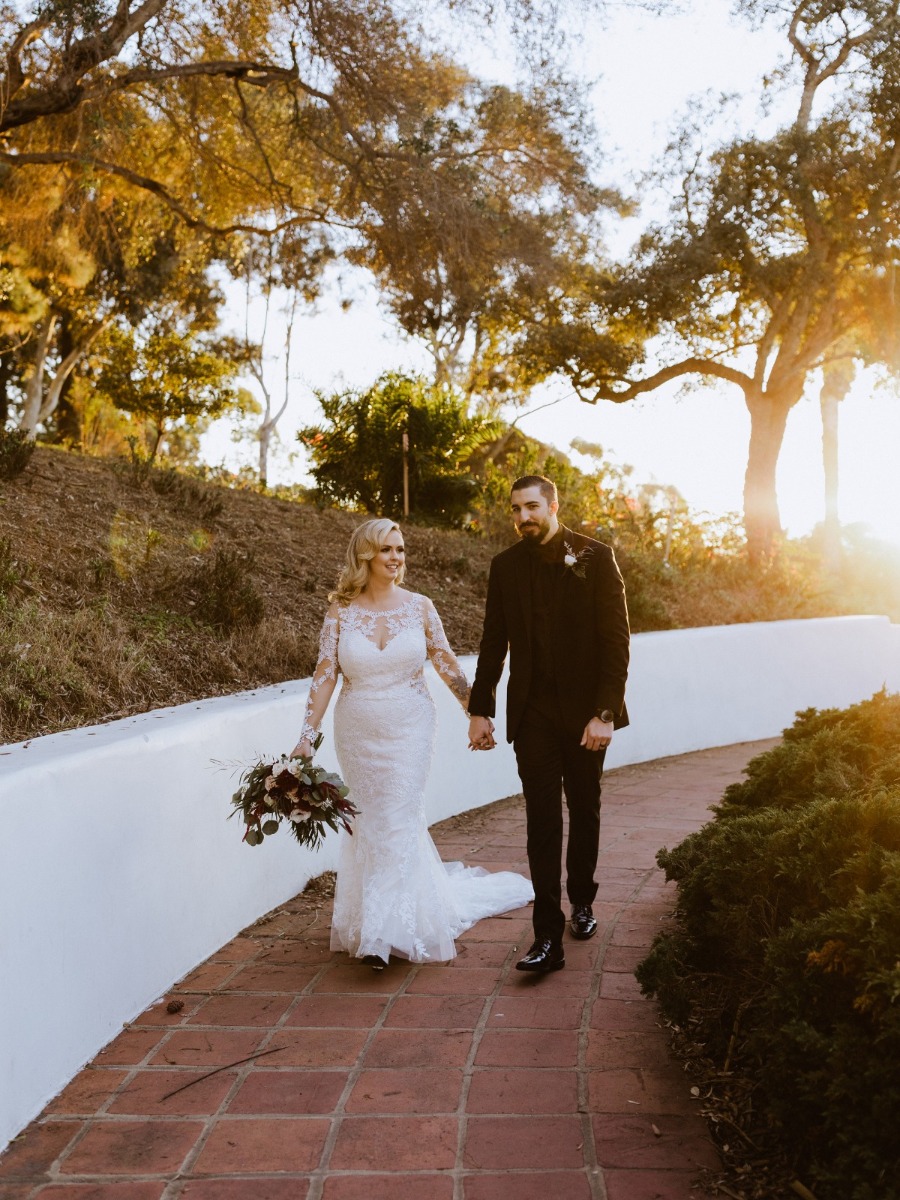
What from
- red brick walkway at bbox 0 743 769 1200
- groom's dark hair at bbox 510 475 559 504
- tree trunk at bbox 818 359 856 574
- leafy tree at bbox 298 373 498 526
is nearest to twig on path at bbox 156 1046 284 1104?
red brick walkway at bbox 0 743 769 1200

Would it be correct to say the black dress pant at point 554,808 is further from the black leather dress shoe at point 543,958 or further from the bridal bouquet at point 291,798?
the bridal bouquet at point 291,798

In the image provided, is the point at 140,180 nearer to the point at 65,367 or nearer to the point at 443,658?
the point at 443,658

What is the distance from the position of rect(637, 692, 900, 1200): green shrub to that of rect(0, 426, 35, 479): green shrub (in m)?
6.86

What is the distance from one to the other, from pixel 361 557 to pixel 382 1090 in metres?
2.37

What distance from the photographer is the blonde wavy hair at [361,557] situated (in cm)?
536

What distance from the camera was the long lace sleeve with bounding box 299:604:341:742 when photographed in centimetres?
531

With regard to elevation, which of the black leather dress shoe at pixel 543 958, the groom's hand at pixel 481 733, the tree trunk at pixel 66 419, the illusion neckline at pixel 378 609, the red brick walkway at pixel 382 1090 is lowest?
the red brick walkway at pixel 382 1090

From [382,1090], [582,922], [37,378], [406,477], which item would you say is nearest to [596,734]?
[582,922]

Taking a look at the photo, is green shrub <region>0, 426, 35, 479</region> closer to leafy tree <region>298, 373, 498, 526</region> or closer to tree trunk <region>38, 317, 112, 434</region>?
leafy tree <region>298, 373, 498, 526</region>

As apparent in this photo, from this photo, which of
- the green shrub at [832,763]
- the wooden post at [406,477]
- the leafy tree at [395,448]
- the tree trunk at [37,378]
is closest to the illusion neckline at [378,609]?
the green shrub at [832,763]

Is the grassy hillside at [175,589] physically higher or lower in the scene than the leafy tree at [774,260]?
lower

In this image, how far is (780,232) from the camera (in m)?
16.6

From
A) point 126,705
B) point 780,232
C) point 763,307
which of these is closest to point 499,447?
point 763,307

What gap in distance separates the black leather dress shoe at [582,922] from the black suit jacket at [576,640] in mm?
887
